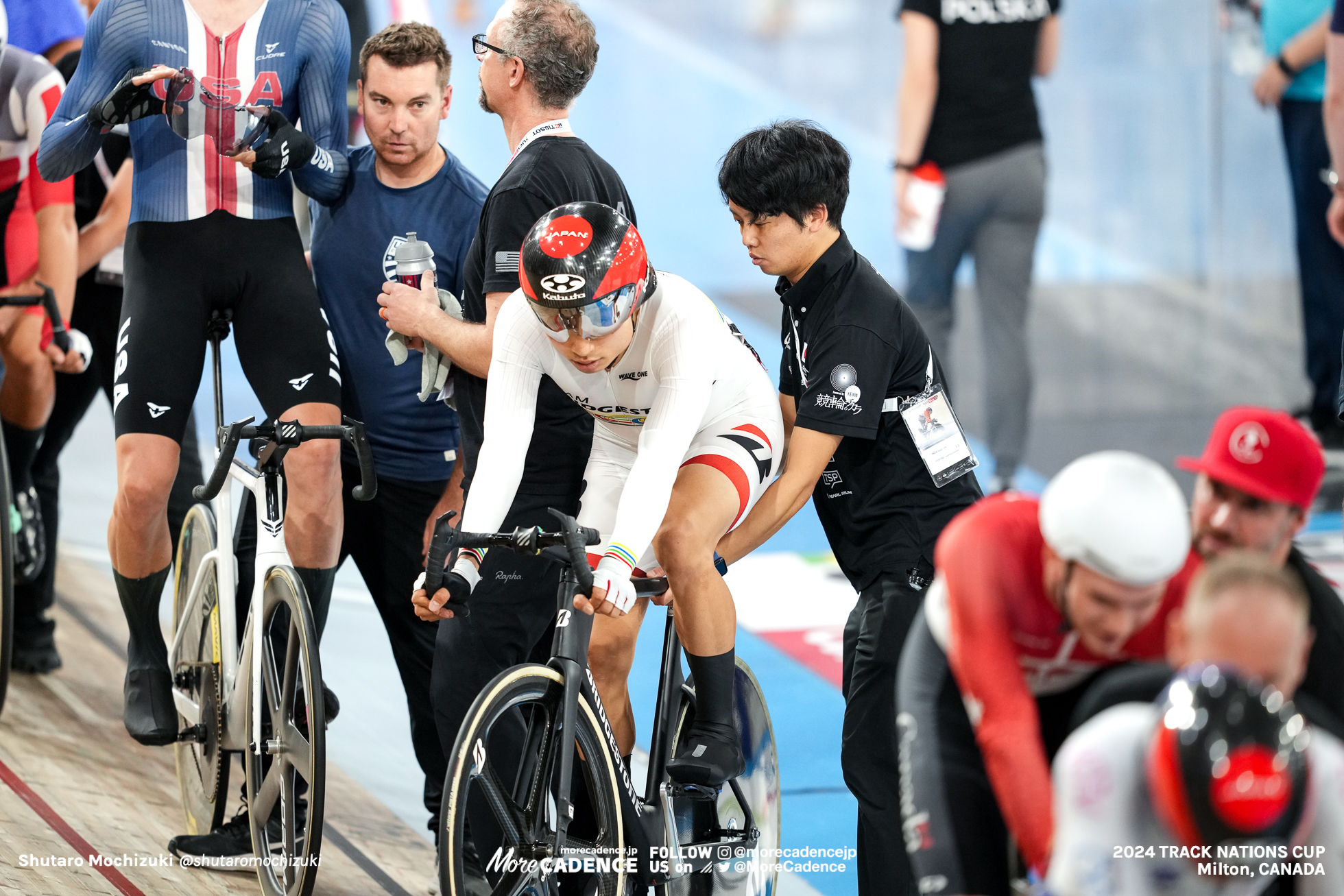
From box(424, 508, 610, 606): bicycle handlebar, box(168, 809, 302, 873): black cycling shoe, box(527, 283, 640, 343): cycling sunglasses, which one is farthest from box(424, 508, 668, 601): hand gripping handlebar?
box(168, 809, 302, 873): black cycling shoe

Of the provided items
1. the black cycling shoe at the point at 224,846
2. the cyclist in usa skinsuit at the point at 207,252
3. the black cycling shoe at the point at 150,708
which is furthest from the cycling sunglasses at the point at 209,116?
the black cycling shoe at the point at 224,846

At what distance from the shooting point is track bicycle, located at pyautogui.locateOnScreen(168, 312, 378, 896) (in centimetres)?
350

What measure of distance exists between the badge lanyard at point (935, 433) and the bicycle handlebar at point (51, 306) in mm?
2606

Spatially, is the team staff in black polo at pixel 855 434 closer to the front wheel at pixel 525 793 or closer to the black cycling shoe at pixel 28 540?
the front wheel at pixel 525 793

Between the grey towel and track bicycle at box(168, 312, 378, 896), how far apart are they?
221mm

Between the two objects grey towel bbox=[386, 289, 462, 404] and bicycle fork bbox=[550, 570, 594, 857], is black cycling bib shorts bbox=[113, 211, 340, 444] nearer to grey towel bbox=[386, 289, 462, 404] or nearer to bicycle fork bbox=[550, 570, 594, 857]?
grey towel bbox=[386, 289, 462, 404]

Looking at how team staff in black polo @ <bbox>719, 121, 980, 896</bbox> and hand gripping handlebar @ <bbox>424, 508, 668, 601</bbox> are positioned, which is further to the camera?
team staff in black polo @ <bbox>719, 121, 980, 896</bbox>

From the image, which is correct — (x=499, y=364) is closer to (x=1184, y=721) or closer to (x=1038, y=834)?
(x=1038, y=834)

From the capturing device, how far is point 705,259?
10336 millimetres

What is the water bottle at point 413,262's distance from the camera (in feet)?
12.5

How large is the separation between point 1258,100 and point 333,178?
461cm

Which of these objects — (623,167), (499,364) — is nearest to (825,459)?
(499,364)

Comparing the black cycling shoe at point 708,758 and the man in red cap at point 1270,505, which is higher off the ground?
the man in red cap at point 1270,505

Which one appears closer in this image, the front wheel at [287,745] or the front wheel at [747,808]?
the front wheel at [287,745]
